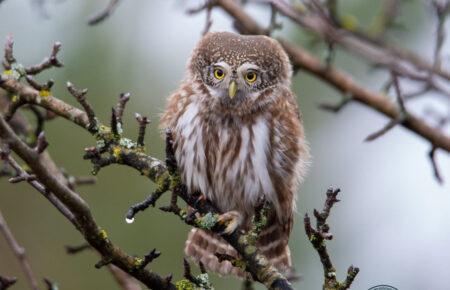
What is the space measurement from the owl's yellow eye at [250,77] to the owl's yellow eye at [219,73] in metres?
0.13

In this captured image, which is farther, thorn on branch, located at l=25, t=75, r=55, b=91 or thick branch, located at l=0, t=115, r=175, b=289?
thorn on branch, located at l=25, t=75, r=55, b=91

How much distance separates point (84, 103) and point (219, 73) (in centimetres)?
138

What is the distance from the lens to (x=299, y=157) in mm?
→ 5035

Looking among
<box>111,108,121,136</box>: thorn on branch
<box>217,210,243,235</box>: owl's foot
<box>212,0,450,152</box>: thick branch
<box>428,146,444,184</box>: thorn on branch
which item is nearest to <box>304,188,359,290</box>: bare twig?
<box>217,210,243,235</box>: owl's foot

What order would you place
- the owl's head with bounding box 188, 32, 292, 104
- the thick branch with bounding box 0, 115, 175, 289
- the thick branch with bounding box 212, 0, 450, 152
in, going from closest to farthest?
the thick branch with bounding box 0, 115, 175, 289
the thick branch with bounding box 212, 0, 450, 152
the owl's head with bounding box 188, 32, 292, 104

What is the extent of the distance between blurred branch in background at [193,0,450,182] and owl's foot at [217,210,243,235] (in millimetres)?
712

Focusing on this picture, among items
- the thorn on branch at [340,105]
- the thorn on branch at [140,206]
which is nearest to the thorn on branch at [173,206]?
the thorn on branch at [140,206]

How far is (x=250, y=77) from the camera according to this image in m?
5.03

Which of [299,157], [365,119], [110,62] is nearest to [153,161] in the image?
[299,157]

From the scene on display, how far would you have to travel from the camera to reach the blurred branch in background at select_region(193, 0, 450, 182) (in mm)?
4199

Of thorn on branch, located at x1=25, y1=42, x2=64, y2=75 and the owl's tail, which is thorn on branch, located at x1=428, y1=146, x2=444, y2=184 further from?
thorn on branch, located at x1=25, y1=42, x2=64, y2=75

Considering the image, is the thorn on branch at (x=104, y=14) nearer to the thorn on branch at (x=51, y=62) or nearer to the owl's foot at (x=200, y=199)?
the thorn on branch at (x=51, y=62)

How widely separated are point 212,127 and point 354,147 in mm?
7143

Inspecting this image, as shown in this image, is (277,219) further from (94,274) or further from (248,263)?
(94,274)
